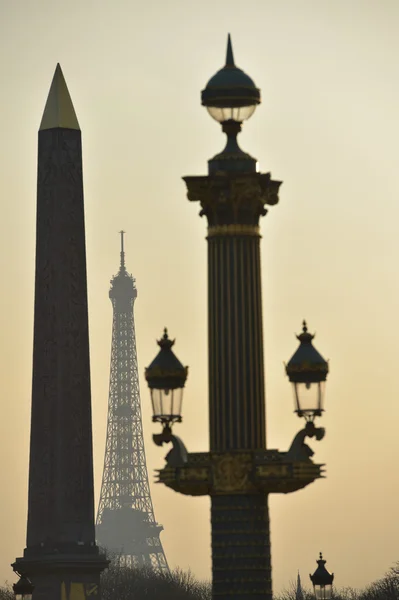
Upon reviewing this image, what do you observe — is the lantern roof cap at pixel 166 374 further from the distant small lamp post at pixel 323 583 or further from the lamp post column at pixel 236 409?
the distant small lamp post at pixel 323 583

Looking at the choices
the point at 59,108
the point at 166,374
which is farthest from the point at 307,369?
the point at 59,108

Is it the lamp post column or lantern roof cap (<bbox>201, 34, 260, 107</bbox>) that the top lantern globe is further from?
the lamp post column

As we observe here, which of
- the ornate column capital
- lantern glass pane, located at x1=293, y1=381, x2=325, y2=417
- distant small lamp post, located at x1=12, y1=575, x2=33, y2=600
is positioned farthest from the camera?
distant small lamp post, located at x1=12, y1=575, x2=33, y2=600

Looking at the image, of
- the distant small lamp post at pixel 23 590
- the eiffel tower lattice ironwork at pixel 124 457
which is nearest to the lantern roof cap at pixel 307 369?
the distant small lamp post at pixel 23 590

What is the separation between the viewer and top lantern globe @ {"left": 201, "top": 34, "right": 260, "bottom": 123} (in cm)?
2634

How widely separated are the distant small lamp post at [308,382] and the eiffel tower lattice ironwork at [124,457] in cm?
15359

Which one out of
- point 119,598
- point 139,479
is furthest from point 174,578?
point 139,479

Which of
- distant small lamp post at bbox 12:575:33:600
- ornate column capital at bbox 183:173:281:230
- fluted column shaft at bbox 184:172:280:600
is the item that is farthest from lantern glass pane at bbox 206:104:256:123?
distant small lamp post at bbox 12:575:33:600

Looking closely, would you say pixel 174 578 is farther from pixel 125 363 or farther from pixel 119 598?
pixel 125 363

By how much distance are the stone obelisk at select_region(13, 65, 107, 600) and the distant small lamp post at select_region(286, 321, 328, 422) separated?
4159 centimetres

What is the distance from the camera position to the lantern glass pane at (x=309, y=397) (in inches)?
1023

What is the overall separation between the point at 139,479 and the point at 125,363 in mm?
8331

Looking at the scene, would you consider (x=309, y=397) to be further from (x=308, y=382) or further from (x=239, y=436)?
(x=239, y=436)

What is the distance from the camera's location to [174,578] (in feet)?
470
